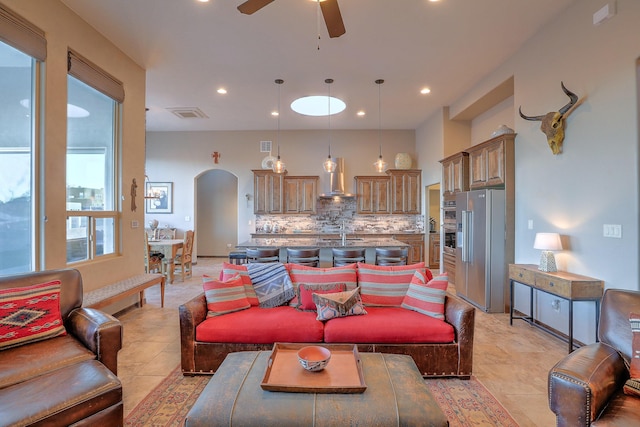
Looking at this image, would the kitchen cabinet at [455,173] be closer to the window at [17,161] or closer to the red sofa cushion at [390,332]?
the red sofa cushion at [390,332]

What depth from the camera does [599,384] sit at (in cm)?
148

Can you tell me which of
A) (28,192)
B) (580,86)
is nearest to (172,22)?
(28,192)

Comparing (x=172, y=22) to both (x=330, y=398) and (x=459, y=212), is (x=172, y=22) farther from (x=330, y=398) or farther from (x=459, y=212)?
(x=459, y=212)

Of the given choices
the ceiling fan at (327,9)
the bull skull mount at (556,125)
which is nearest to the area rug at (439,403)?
the bull skull mount at (556,125)

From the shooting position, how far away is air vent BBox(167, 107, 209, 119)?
21.3 ft

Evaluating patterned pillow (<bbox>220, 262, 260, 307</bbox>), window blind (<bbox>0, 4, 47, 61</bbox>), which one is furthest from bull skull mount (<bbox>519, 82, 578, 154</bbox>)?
window blind (<bbox>0, 4, 47, 61</bbox>)

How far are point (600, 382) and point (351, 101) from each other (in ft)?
17.9

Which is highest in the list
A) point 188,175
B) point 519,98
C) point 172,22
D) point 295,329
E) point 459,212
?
point 172,22

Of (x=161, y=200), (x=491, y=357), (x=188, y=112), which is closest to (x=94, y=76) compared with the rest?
(x=188, y=112)

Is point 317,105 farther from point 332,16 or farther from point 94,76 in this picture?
point 332,16

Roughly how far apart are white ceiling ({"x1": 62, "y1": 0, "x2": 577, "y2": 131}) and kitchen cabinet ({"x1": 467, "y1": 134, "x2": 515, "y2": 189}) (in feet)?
3.94

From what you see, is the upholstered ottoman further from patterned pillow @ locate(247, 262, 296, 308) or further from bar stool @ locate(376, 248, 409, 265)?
bar stool @ locate(376, 248, 409, 265)

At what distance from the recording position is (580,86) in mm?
3186

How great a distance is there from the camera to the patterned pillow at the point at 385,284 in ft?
9.73
